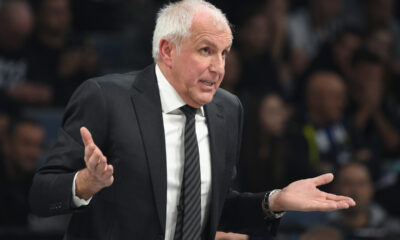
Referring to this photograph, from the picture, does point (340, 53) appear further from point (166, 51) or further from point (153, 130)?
point (153, 130)

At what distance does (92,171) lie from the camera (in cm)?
223

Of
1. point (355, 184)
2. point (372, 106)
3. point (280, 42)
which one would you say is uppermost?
point (280, 42)

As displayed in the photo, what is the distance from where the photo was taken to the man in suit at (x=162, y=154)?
8.07 feet

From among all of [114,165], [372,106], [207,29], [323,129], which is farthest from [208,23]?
[372,106]

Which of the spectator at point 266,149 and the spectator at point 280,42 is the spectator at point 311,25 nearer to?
the spectator at point 280,42

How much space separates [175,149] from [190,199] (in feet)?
0.58

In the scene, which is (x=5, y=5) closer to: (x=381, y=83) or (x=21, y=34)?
(x=21, y=34)

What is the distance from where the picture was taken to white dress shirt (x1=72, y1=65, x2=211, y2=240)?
2.58m

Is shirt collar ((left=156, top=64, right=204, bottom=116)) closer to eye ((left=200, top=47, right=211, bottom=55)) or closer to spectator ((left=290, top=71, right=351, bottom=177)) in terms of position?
eye ((left=200, top=47, right=211, bottom=55))

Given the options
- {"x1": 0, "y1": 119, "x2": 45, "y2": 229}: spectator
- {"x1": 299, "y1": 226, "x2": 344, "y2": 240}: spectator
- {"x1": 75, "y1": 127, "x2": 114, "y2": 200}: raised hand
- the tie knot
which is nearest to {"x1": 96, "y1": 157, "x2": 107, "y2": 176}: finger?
{"x1": 75, "y1": 127, "x2": 114, "y2": 200}: raised hand

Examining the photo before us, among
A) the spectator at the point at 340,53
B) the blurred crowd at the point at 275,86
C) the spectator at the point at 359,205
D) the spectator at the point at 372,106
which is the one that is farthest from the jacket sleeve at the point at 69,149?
the spectator at the point at 340,53

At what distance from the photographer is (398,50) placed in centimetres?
715

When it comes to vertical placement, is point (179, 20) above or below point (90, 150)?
above

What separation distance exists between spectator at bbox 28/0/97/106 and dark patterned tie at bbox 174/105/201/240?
3294 mm
